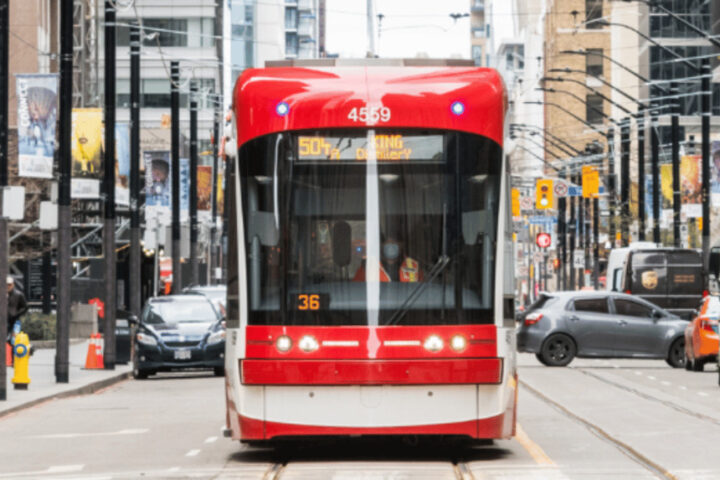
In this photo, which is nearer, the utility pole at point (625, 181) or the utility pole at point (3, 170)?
the utility pole at point (3, 170)

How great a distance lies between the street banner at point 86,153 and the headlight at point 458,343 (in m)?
25.9

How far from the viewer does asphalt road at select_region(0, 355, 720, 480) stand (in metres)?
13.2

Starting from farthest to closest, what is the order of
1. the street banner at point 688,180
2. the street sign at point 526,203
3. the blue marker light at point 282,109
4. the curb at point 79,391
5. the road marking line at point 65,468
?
the street sign at point 526,203 → the street banner at point 688,180 → the curb at point 79,391 → the blue marker light at point 282,109 → the road marking line at point 65,468

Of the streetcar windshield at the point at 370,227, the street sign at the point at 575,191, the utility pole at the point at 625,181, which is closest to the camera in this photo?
the streetcar windshield at the point at 370,227

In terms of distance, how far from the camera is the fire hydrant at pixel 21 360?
2478cm

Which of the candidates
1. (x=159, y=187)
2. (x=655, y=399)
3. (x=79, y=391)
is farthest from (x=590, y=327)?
(x=159, y=187)

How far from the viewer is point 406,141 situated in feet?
45.5

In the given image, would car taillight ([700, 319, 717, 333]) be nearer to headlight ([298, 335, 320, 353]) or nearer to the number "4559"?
the number "4559"

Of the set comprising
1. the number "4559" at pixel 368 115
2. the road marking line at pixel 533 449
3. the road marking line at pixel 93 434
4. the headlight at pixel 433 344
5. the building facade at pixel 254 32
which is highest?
the building facade at pixel 254 32

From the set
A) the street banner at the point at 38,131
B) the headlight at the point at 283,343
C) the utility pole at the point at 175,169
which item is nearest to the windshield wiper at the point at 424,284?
the headlight at the point at 283,343

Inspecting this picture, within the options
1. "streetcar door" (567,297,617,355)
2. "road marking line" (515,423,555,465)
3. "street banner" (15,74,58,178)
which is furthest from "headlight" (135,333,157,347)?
"road marking line" (515,423,555,465)

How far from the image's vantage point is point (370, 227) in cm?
1363

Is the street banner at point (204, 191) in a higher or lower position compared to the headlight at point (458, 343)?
higher

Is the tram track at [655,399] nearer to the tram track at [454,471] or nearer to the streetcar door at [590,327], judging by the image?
the streetcar door at [590,327]
